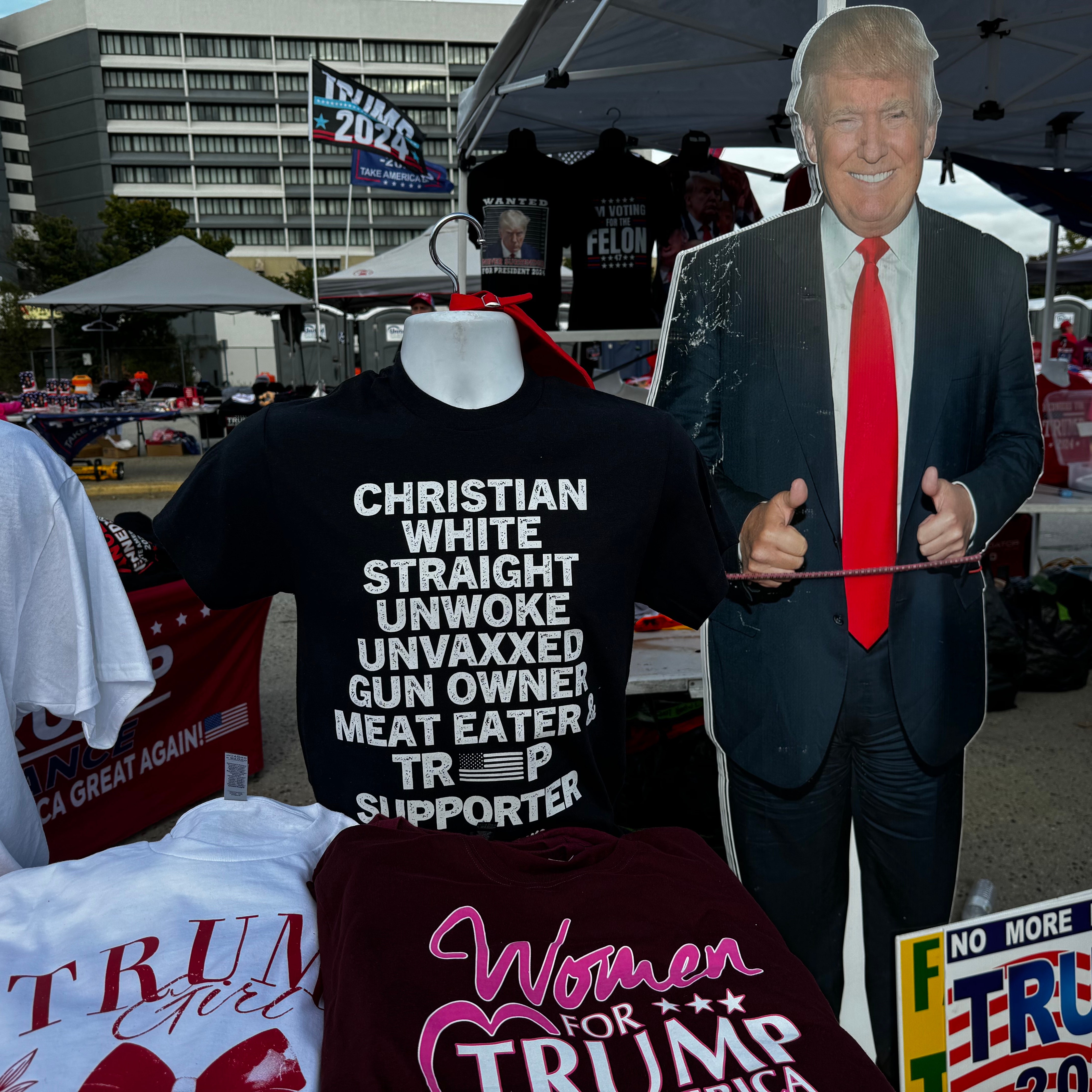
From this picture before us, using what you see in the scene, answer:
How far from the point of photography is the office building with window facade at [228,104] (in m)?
53.0

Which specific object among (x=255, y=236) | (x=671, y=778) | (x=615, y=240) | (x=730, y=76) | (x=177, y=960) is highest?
(x=255, y=236)

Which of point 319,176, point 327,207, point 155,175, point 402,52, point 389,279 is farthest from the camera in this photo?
point 319,176

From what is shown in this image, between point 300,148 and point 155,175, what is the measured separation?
28.9ft

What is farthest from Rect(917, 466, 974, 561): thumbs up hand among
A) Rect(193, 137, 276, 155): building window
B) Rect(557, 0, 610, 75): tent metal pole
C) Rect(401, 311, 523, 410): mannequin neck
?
Rect(193, 137, 276, 155): building window

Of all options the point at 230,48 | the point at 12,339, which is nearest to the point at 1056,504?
the point at 12,339

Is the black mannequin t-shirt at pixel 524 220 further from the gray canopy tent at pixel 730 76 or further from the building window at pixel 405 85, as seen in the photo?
the building window at pixel 405 85

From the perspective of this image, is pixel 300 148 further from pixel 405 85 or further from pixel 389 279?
pixel 389 279

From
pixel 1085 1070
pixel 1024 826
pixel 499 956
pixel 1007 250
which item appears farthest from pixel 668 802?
pixel 499 956

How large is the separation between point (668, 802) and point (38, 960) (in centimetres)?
211

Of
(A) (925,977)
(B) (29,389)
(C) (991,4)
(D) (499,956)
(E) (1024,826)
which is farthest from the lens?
(B) (29,389)

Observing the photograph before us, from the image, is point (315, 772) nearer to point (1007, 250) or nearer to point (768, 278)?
point (768, 278)

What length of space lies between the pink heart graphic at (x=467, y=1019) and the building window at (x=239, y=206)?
6272 cm

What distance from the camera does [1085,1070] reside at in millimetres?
1257

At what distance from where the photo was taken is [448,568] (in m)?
1.27
